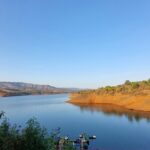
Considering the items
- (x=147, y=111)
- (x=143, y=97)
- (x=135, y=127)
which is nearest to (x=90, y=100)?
(x=143, y=97)

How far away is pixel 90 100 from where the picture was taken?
13625 centimetres

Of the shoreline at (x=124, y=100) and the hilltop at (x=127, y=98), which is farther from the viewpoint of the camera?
the hilltop at (x=127, y=98)

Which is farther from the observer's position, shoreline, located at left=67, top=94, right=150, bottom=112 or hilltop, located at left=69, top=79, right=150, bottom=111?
hilltop, located at left=69, top=79, right=150, bottom=111

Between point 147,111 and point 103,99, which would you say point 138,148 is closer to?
point 147,111

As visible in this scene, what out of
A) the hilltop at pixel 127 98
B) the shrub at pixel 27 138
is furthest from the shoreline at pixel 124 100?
the shrub at pixel 27 138

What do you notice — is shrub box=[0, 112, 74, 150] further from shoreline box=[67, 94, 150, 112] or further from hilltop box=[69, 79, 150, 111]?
hilltop box=[69, 79, 150, 111]

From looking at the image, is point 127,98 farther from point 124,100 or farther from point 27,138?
point 27,138

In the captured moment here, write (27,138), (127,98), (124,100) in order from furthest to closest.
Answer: (124,100), (127,98), (27,138)

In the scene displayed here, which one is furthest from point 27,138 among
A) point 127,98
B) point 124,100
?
point 124,100

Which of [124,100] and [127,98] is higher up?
[127,98]

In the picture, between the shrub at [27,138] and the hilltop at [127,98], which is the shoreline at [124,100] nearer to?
the hilltop at [127,98]

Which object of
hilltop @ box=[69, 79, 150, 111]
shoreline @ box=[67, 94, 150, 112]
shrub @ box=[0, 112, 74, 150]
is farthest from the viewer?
hilltop @ box=[69, 79, 150, 111]

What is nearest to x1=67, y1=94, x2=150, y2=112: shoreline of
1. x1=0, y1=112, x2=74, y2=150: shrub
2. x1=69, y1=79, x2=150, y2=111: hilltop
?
x1=69, y1=79, x2=150, y2=111: hilltop

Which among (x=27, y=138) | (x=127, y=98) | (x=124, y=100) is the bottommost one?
(x=27, y=138)
